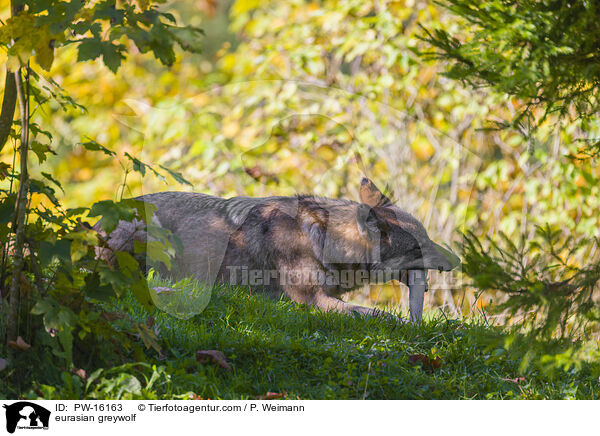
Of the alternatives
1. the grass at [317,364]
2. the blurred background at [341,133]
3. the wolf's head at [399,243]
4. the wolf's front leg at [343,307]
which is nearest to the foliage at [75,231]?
the grass at [317,364]

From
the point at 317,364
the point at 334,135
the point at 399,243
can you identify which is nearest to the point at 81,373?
the point at 317,364

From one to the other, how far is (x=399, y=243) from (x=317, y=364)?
65.9 inches

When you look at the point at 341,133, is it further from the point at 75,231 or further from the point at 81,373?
the point at 81,373

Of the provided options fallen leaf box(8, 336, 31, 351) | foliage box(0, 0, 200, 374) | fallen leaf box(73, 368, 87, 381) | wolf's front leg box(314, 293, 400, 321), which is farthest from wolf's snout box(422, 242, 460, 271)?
fallen leaf box(8, 336, 31, 351)

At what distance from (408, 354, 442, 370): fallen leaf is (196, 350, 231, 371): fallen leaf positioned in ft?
3.68

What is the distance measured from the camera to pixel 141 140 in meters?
5.97

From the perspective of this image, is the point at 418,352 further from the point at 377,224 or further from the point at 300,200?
the point at 300,200

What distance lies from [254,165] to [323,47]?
3.24 meters

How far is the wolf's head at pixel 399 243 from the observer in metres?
4.64

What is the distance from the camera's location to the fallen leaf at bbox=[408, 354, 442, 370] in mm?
3490

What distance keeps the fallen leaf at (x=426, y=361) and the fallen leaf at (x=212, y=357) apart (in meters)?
1.12

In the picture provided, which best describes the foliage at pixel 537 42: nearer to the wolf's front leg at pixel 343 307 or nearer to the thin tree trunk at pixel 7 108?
the wolf's front leg at pixel 343 307

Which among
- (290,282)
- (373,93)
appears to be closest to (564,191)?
(373,93)
